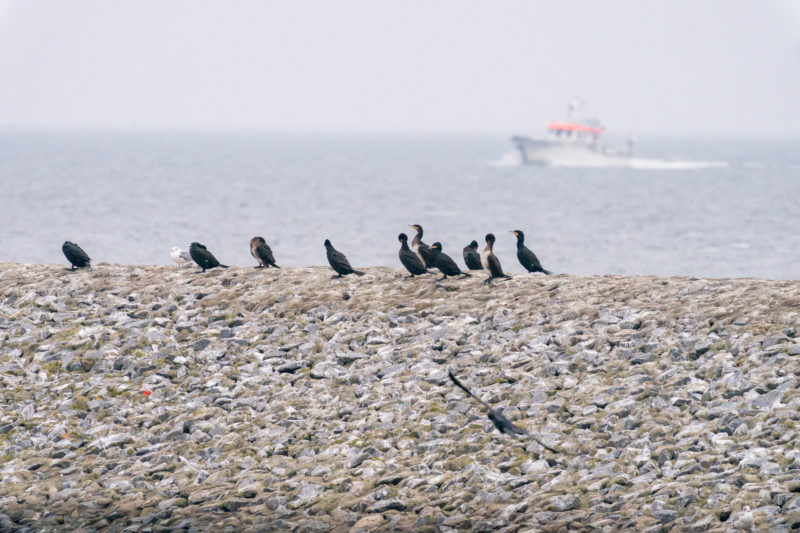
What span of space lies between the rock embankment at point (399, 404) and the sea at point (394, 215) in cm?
3770

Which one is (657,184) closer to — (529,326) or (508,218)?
(508,218)

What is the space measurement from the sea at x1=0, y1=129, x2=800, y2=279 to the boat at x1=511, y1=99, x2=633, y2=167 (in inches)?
594

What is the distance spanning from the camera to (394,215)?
334ft

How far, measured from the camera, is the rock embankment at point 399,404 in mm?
12969

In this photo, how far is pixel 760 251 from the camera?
80.6 meters

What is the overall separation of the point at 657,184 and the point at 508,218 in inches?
2598

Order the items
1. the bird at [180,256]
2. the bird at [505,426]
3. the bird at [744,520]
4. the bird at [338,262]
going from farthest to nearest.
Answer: the bird at [180,256] → the bird at [338,262] → the bird at [505,426] → the bird at [744,520]

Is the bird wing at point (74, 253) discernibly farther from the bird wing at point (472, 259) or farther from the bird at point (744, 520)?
the bird at point (744, 520)

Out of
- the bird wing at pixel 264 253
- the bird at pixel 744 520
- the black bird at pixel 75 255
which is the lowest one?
the bird at pixel 744 520

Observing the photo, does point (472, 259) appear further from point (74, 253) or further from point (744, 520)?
point (744, 520)

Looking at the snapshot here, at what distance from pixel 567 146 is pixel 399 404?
178460 millimetres

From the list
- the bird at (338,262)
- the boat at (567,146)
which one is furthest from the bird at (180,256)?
the boat at (567,146)

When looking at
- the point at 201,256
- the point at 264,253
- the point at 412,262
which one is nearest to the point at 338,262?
the point at 412,262

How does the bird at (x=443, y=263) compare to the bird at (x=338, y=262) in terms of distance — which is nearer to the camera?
the bird at (x=443, y=263)
